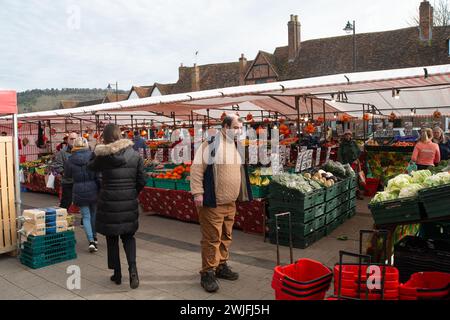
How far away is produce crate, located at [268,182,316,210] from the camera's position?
564cm

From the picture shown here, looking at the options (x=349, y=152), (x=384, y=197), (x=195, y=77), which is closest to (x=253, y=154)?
(x=349, y=152)

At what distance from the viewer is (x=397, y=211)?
12.2 feet

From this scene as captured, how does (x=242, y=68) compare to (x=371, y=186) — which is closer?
(x=371, y=186)

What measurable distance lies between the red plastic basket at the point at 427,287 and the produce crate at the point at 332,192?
3.31m

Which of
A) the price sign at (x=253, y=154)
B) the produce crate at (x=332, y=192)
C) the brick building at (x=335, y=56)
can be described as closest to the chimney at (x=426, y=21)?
the brick building at (x=335, y=56)

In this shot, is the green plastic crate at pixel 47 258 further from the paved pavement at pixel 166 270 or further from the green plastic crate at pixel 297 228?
the green plastic crate at pixel 297 228

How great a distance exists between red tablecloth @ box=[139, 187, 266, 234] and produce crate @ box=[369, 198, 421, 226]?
272cm

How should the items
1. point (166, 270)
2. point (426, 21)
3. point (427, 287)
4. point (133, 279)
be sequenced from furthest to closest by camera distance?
point (426, 21)
point (166, 270)
point (133, 279)
point (427, 287)

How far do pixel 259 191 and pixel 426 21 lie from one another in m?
28.3

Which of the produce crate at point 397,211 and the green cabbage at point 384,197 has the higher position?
the green cabbage at point 384,197

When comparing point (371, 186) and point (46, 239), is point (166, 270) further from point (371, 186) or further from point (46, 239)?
point (371, 186)

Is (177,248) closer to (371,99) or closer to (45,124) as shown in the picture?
(371,99)

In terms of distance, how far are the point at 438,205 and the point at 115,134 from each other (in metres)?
3.40

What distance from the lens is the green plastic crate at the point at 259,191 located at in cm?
649
